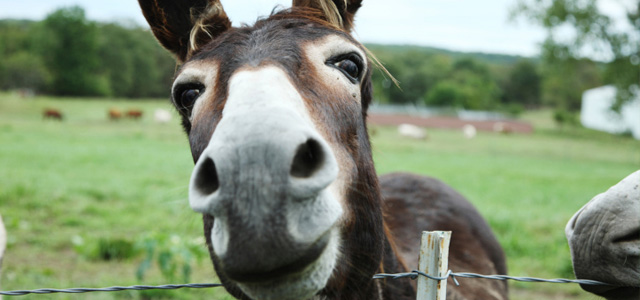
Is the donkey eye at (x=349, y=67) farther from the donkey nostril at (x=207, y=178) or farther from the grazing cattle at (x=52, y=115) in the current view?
the grazing cattle at (x=52, y=115)

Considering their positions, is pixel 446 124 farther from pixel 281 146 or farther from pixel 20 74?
pixel 20 74

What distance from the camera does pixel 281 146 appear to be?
1390mm

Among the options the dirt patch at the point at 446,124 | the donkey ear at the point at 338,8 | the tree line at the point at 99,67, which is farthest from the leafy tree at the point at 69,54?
the donkey ear at the point at 338,8

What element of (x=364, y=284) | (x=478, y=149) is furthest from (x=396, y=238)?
(x=478, y=149)

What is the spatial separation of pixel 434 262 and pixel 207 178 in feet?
3.26

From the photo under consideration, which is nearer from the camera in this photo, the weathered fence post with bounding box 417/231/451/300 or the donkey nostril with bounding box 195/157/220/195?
the donkey nostril with bounding box 195/157/220/195

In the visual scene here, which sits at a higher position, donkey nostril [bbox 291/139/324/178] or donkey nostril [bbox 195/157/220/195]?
donkey nostril [bbox 291/139/324/178]

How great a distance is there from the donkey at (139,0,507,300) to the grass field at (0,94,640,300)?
0.76 m

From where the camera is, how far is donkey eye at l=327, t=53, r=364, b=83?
213 cm

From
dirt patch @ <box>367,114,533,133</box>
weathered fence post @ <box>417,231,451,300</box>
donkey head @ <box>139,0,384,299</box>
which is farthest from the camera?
dirt patch @ <box>367,114,533,133</box>

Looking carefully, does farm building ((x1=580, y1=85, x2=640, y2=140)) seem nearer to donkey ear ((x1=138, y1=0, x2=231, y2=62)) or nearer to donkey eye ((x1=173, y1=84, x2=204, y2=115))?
donkey ear ((x1=138, y1=0, x2=231, y2=62))

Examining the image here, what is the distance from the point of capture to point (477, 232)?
14.0 ft

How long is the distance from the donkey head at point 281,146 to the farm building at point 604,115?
34.1 meters

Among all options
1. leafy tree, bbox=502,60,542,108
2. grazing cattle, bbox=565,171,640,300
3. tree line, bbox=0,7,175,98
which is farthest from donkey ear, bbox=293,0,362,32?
leafy tree, bbox=502,60,542,108
